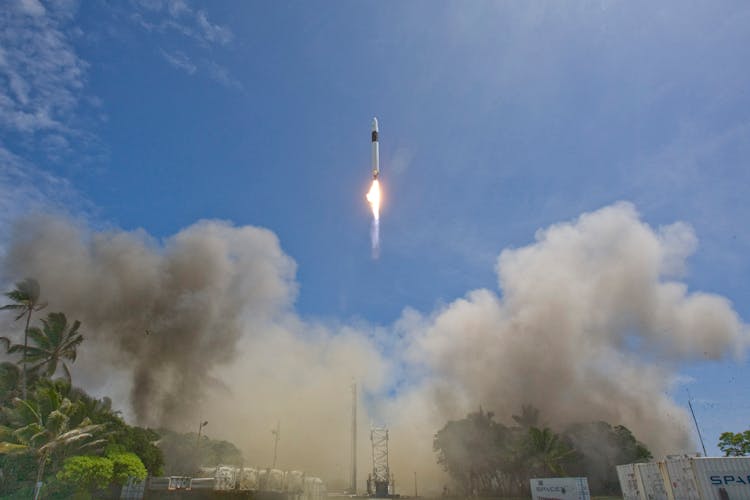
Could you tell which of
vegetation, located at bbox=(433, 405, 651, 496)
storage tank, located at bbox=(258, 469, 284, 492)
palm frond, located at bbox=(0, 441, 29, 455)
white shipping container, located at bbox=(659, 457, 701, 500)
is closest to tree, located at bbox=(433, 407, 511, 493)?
vegetation, located at bbox=(433, 405, 651, 496)

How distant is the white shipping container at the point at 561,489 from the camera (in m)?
38.2

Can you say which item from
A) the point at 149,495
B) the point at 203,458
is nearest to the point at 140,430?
the point at 149,495

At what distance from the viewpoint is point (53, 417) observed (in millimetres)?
36906

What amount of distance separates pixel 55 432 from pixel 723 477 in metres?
47.0

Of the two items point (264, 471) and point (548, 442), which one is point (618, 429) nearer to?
point (548, 442)

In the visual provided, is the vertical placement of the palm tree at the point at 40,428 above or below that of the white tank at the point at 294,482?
above

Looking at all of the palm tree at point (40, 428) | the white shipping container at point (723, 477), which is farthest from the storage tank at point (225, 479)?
the white shipping container at point (723, 477)

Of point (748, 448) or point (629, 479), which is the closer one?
point (629, 479)

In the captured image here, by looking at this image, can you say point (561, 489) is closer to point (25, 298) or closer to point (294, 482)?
point (294, 482)

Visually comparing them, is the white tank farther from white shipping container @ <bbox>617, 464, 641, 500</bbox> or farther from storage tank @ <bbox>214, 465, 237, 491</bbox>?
white shipping container @ <bbox>617, 464, 641, 500</bbox>

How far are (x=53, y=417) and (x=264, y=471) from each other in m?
20.2

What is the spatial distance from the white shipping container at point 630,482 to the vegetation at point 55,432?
42663 millimetres

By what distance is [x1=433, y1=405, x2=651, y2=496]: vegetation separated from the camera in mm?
73875

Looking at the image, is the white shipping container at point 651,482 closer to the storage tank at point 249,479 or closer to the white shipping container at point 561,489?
the white shipping container at point 561,489
